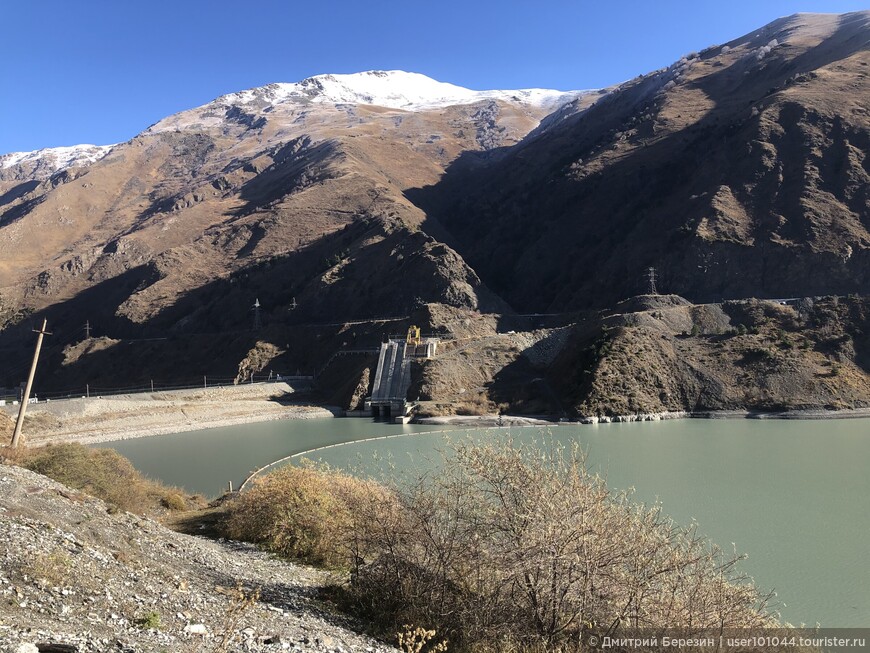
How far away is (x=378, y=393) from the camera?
57.2 metres

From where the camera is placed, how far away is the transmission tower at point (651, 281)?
7319 centimetres

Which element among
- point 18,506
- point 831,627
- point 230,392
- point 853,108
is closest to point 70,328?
point 230,392

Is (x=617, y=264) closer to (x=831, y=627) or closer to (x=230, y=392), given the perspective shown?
(x=230, y=392)

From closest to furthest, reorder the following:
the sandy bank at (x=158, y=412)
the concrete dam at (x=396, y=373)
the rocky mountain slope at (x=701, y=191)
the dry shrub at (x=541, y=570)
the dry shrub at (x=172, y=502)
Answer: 1. the dry shrub at (x=541, y=570)
2. the dry shrub at (x=172, y=502)
3. the sandy bank at (x=158, y=412)
4. the concrete dam at (x=396, y=373)
5. the rocky mountain slope at (x=701, y=191)

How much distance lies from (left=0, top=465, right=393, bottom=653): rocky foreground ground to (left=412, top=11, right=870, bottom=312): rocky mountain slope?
7006 centimetres

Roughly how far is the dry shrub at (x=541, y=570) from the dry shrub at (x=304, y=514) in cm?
250

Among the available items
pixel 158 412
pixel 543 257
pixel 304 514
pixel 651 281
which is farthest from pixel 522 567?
pixel 543 257

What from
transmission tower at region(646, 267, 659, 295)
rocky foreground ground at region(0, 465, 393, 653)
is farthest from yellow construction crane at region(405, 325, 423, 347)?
rocky foreground ground at region(0, 465, 393, 653)

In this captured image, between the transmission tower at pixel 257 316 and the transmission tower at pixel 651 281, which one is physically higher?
the transmission tower at pixel 651 281

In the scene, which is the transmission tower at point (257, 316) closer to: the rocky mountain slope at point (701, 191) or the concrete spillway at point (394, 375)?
the concrete spillway at point (394, 375)

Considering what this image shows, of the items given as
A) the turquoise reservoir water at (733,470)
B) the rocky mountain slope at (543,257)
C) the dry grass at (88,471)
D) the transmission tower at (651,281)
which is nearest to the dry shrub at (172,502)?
the dry grass at (88,471)

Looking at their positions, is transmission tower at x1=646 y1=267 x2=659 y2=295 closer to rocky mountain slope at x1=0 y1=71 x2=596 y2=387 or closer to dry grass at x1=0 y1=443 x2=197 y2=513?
rocky mountain slope at x1=0 y1=71 x2=596 y2=387

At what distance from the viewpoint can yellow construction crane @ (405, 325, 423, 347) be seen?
60.2 meters

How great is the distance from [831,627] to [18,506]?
49.3 ft
